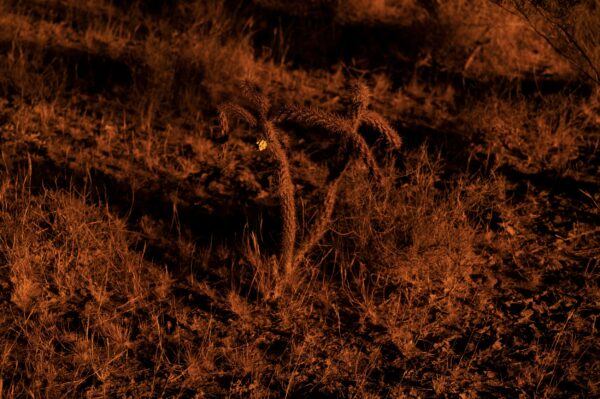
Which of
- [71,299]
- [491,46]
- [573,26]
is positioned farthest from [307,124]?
[491,46]

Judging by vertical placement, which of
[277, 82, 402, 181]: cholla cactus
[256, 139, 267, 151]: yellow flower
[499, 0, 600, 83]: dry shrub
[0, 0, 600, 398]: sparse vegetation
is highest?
[499, 0, 600, 83]: dry shrub

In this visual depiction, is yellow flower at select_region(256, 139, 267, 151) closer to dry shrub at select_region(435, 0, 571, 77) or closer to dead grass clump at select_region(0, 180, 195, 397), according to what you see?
dead grass clump at select_region(0, 180, 195, 397)

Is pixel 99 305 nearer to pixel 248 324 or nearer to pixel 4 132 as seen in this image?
pixel 248 324

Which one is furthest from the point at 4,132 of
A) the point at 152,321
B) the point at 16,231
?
the point at 152,321

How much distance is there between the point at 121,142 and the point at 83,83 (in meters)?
0.86

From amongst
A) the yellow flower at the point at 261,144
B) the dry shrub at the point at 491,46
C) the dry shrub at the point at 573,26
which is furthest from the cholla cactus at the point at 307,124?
the dry shrub at the point at 491,46

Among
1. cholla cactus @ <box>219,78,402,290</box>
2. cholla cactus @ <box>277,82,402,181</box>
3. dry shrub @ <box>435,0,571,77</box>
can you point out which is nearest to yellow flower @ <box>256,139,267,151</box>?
cholla cactus @ <box>219,78,402,290</box>

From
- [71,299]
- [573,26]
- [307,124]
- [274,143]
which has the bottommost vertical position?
[71,299]

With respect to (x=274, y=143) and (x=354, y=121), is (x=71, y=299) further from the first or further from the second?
(x=354, y=121)

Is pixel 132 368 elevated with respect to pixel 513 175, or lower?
lower

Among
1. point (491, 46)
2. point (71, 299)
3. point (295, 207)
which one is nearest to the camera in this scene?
point (71, 299)

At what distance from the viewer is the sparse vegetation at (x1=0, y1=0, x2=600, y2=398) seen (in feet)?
9.77

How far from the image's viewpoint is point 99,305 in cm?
320

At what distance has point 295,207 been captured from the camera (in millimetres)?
3791
